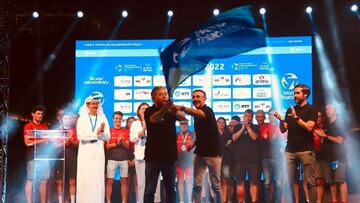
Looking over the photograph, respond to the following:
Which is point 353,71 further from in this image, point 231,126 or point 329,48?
point 231,126

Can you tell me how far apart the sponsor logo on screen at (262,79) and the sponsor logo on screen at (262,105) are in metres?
0.38

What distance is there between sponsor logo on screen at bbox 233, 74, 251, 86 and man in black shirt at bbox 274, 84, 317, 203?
12.0 feet

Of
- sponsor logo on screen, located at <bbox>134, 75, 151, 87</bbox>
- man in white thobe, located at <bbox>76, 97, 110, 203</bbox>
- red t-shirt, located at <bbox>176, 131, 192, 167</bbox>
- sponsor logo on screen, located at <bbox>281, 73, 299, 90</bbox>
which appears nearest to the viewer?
man in white thobe, located at <bbox>76, 97, 110, 203</bbox>

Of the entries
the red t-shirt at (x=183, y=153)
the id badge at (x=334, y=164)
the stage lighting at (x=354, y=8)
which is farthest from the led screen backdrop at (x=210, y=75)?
the id badge at (x=334, y=164)

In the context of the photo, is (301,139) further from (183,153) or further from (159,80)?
(159,80)

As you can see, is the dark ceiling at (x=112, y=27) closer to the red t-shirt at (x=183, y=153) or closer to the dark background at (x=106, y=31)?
the dark background at (x=106, y=31)

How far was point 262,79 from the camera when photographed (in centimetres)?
1099

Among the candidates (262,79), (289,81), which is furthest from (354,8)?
(262,79)

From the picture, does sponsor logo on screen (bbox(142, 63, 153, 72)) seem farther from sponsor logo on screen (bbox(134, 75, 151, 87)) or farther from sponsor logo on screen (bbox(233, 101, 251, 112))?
sponsor logo on screen (bbox(233, 101, 251, 112))

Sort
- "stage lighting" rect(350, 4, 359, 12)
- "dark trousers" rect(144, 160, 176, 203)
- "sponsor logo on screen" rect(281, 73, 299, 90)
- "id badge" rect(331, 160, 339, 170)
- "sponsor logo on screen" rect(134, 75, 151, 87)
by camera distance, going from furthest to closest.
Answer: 1. "sponsor logo on screen" rect(134, 75, 151, 87)
2. "stage lighting" rect(350, 4, 359, 12)
3. "sponsor logo on screen" rect(281, 73, 299, 90)
4. "id badge" rect(331, 160, 339, 170)
5. "dark trousers" rect(144, 160, 176, 203)

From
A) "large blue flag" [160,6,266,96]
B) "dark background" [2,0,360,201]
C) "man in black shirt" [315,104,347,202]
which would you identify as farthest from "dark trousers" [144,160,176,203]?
"dark background" [2,0,360,201]

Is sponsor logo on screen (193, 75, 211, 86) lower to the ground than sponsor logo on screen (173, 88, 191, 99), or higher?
higher

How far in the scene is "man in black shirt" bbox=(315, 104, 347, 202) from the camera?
8.71 m

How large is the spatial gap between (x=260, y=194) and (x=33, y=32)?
5571 millimetres
